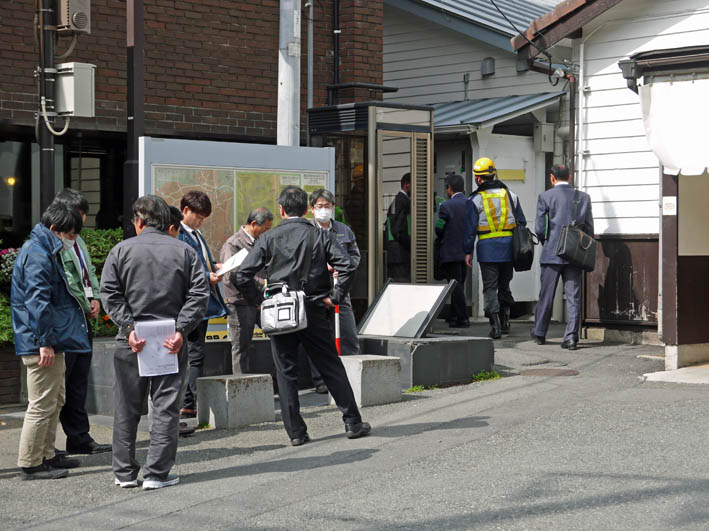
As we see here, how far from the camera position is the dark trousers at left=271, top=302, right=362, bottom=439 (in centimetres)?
819

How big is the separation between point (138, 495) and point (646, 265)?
26.3 feet

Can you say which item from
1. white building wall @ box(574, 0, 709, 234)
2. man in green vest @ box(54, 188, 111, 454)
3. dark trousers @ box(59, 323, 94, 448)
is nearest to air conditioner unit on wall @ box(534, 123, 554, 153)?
white building wall @ box(574, 0, 709, 234)

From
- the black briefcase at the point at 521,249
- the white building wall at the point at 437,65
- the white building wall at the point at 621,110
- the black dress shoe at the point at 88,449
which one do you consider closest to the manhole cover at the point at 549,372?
the black briefcase at the point at 521,249

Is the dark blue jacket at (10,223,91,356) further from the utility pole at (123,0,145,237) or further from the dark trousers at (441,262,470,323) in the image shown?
the dark trousers at (441,262,470,323)

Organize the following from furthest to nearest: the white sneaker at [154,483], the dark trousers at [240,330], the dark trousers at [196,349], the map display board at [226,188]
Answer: the map display board at [226,188] < the dark trousers at [240,330] < the dark trousers at [196,349] < the white sneaker at [154,483]

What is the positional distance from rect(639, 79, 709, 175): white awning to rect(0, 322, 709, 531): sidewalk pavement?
2.18m

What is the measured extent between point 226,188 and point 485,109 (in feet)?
22.8

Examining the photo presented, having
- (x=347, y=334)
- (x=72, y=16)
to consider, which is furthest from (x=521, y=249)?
(x=72, y=16)

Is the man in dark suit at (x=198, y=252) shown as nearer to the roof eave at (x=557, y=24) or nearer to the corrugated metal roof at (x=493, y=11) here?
the roof eave at (x=557, y=24)

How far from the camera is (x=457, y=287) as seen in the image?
48.1ft

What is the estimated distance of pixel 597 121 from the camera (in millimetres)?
13711

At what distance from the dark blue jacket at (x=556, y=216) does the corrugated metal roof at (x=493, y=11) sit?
4.99 metres

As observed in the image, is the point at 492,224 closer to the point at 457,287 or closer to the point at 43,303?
the point at 457,287

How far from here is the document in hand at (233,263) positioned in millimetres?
8828
